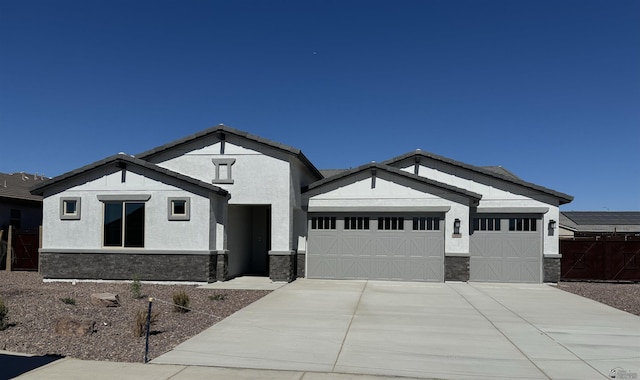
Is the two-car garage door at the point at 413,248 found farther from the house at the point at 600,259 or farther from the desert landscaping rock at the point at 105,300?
the desert landscaping rock at the point at 105,300

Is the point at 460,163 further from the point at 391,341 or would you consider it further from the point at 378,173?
the point at 391,341

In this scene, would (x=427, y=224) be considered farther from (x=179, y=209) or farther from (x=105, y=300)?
(x=105, y=300)

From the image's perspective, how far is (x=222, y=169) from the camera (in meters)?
17.1

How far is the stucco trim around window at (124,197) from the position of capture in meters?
15.9

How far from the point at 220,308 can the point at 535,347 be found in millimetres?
6900

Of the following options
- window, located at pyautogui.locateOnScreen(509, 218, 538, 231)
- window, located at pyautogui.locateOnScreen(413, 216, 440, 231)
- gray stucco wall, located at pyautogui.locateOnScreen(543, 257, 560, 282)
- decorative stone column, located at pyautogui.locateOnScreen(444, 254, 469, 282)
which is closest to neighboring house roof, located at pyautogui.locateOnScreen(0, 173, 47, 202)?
window, located at pyautogui.locateOnScreen(413, 216, 440, 231)

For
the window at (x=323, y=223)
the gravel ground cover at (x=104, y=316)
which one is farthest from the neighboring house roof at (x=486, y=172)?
the gravel ground cover at (x=104, y=316)

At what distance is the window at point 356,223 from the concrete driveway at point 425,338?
433 cm

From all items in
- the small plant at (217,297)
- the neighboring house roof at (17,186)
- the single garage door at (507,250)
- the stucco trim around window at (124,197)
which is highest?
the neighboring house roof at (17,186)

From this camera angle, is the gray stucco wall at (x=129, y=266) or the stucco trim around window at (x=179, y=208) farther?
the stucco trim around window at (x=179, y=208)

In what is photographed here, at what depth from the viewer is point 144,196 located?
52.2 ft

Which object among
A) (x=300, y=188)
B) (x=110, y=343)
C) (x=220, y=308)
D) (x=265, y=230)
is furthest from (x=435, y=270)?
(x=110, y=343)

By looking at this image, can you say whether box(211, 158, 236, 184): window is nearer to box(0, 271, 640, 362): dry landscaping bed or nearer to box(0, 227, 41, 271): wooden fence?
box(0, 271, 640, 362): dry landscaping bed

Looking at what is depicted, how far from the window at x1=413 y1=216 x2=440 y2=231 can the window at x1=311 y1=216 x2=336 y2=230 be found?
3.07m
